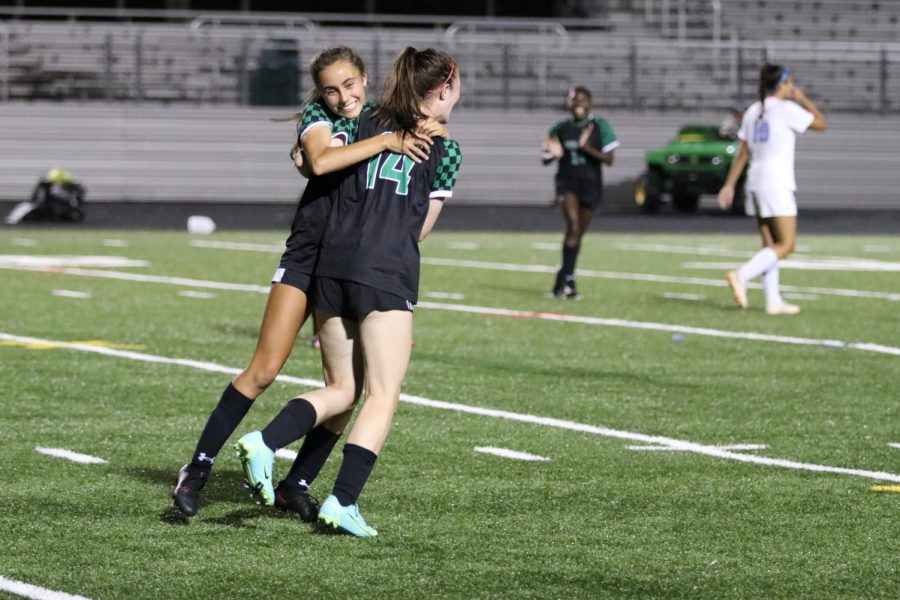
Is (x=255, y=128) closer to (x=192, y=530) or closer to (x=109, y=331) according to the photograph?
(x=109, y=331)

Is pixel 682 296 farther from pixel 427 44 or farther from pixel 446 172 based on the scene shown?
pixel 427 44

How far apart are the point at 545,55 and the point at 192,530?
107ft

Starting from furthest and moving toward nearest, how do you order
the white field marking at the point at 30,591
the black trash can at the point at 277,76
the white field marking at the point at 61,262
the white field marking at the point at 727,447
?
the black trash can at the point at 277,76 → the white field marking at the point at 61,262 → the white field marking at the point at 727,447 → the white field marking at the point at 30,591

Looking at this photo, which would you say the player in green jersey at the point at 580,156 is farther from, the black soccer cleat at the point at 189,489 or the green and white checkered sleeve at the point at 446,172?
the black soccer cleat at the point at 189,489

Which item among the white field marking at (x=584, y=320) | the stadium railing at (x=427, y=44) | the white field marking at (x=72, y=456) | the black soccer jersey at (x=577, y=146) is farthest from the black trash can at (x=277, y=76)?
the white field marking at (x=72, y=456)

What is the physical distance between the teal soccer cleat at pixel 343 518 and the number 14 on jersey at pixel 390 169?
109 cm

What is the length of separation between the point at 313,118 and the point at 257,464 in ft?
4.04

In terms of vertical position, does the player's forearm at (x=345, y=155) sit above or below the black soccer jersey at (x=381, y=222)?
above

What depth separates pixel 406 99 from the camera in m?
5.97

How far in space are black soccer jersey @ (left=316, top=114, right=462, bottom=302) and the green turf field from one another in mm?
914

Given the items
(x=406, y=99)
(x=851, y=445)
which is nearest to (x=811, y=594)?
(x=406, y=99)

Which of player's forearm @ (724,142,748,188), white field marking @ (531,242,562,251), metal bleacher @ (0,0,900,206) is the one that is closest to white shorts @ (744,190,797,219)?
player's forearm @ (724,142,748,188)

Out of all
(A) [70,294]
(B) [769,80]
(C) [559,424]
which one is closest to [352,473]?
(C) [559,424]

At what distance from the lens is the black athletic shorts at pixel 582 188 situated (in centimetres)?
1692
